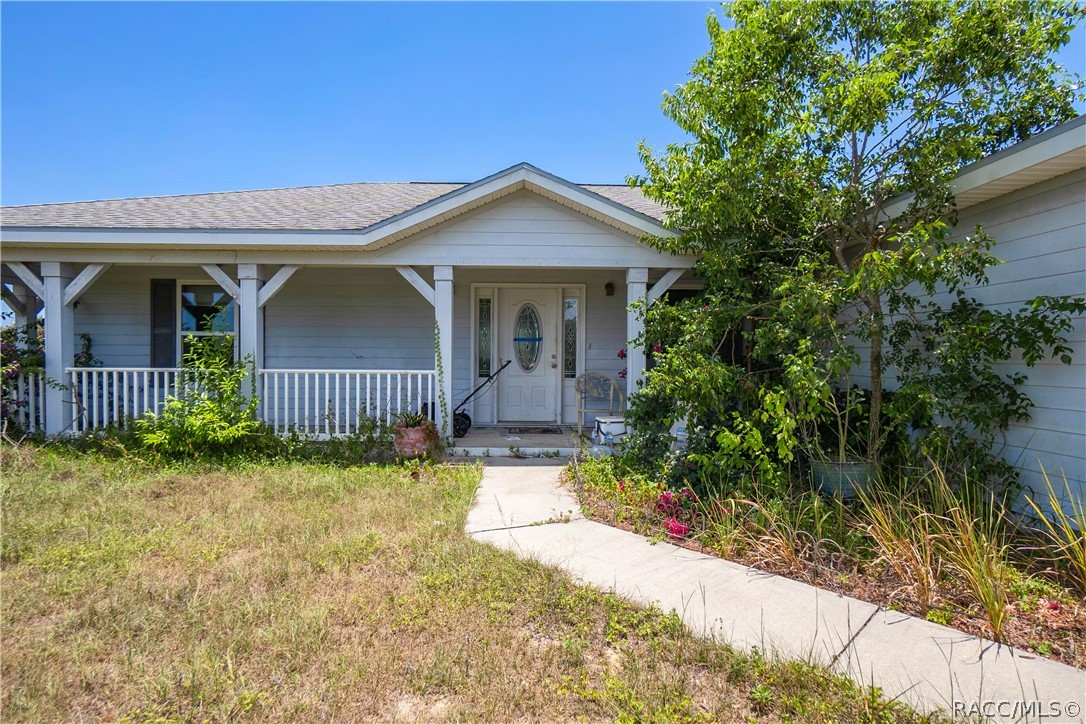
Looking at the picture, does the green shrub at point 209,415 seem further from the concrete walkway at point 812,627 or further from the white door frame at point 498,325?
the concrete walkway at point 812,627

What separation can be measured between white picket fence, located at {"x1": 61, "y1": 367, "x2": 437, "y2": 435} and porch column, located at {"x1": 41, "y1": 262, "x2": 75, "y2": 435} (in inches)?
4.9

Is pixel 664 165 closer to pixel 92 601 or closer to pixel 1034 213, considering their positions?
pixel 1034 213

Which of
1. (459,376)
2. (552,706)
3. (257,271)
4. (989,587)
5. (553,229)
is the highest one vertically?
(553,229)

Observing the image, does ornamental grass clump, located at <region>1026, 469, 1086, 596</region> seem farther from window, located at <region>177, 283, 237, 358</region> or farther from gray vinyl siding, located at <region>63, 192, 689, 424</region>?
window, located at <region>177, 283, 237, 358</region>

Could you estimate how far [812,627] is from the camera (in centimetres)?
250

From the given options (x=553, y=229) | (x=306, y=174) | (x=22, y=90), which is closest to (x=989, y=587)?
(x=553, y=229)

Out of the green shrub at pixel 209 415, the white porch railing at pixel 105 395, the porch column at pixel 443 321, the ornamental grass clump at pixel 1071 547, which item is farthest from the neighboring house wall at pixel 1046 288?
the white porch railing at pixel 105 395

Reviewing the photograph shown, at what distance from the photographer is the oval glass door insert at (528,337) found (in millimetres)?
8156

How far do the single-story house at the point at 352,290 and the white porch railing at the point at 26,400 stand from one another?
0.35 m

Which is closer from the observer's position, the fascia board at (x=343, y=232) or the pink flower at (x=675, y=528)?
the pink flower at (x=675, y=528)

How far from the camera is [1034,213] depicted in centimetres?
381

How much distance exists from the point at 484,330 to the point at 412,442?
2.76 meters

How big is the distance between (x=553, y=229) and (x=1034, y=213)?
4.29 m

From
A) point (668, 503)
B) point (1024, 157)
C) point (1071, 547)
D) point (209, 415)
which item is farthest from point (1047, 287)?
point (209, 415)
